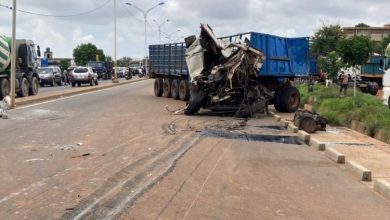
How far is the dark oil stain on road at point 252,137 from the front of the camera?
1283cm

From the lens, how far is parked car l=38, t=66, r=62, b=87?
160ft

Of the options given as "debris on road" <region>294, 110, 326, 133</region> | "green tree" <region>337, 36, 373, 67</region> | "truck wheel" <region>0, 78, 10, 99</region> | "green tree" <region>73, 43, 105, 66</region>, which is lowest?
"debris on road" <region>294, 110, 326, 133</region>

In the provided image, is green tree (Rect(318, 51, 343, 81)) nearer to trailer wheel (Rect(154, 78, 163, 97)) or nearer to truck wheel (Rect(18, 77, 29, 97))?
trailer wheel (Rect(154, 78, 163, 97))

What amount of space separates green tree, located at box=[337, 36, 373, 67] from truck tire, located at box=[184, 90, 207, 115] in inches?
354

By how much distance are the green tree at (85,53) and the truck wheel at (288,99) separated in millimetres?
115980

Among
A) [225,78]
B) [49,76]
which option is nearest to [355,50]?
[225,78]

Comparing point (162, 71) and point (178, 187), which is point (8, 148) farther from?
point (162, 71)

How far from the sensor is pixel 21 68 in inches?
1134

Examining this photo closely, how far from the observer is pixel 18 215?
19.4 ft

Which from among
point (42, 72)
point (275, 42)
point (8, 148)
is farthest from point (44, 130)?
point (42, 72)

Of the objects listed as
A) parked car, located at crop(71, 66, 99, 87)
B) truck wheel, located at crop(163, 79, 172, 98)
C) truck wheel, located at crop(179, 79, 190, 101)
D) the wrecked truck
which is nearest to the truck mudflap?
the wrecked truck

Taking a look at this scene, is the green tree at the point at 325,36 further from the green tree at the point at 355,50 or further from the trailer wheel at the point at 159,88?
the green tree at the point at 355,50

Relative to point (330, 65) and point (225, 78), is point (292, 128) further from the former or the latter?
point (330, 65)

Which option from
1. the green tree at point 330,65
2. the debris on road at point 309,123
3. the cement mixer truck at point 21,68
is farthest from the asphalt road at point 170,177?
the green tree at point 330,65
